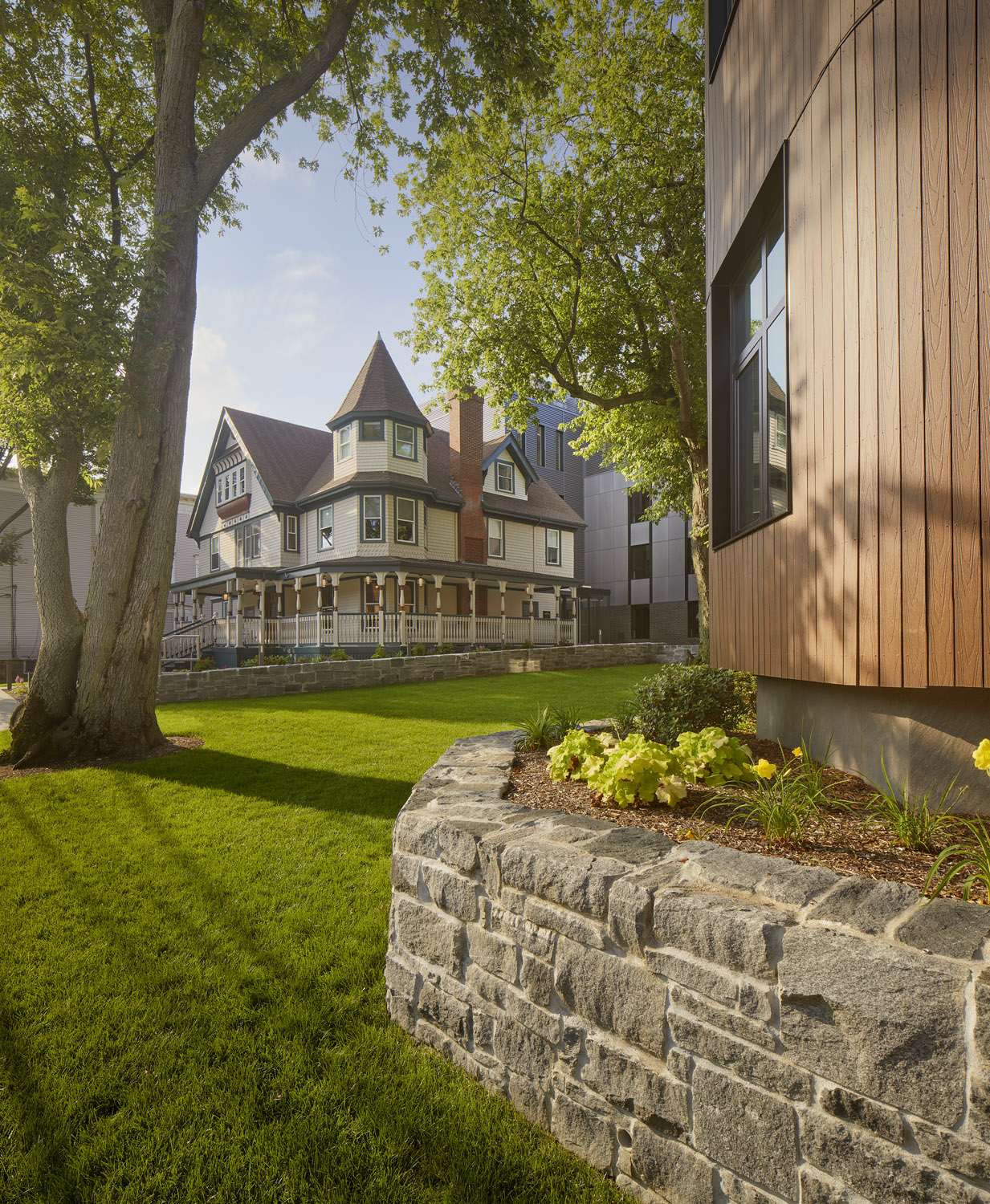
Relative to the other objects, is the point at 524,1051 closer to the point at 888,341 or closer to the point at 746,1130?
the point at 746,1130

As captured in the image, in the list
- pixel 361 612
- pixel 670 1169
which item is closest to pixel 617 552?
pixel 361 612

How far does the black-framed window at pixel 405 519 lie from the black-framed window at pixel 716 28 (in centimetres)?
1584

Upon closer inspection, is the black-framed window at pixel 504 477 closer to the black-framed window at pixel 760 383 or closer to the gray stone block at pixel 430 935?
the black-framed window at pixel 760 383

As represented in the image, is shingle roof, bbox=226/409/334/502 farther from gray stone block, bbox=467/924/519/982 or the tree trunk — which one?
gray stone block, bbox=467/924/519/982

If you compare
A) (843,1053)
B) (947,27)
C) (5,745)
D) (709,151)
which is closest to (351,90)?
(709,151)

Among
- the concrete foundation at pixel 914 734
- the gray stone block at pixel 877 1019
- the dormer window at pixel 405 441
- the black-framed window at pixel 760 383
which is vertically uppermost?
the dormer window at pixel 405 441

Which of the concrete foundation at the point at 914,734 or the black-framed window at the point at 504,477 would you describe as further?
the black-framed window at the point at 504,477

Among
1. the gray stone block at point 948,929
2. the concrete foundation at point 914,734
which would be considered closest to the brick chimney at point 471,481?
the concrete foundation at point 914,734

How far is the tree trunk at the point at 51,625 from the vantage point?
23.4ft

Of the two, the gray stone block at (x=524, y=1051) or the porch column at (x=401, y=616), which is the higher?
the porch column at (x=401, y=616)

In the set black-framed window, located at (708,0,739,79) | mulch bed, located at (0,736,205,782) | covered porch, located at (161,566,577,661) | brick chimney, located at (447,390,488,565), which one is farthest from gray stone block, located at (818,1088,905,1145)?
brick chimney, located at (447,390,488,565)

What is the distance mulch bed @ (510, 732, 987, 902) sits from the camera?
220cm

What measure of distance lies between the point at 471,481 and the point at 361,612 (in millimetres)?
7081

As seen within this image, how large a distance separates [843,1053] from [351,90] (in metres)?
12.7
